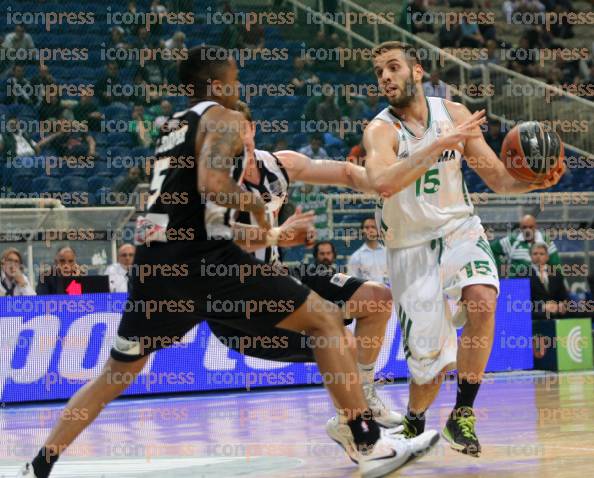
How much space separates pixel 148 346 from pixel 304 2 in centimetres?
1454

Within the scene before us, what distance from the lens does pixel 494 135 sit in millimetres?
18156

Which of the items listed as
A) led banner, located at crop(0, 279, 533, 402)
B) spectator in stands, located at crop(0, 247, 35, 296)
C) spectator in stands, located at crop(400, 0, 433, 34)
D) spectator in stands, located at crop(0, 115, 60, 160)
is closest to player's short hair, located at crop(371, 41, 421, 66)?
led banner, located at crop(0, 279, 533, 402)

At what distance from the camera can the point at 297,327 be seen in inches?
202

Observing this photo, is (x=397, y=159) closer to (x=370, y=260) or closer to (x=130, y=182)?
(x=370, y=260)

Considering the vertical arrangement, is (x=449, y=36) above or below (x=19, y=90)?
above

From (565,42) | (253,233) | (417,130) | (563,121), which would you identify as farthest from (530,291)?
(565,42)

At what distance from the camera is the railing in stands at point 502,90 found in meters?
18.0

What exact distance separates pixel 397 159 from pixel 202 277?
1.54 metres

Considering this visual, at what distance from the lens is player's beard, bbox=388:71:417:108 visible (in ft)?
20.4

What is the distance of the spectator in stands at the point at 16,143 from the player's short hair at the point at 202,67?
8.94 m

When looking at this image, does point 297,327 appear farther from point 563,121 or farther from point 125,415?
point 563,121

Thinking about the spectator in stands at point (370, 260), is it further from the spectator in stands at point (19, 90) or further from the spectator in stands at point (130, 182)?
the spectator in stands at point (19, 90)

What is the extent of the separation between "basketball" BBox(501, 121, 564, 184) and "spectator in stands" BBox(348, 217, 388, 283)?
6139 millimetres

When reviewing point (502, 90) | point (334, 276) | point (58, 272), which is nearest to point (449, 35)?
point (502, 90)
